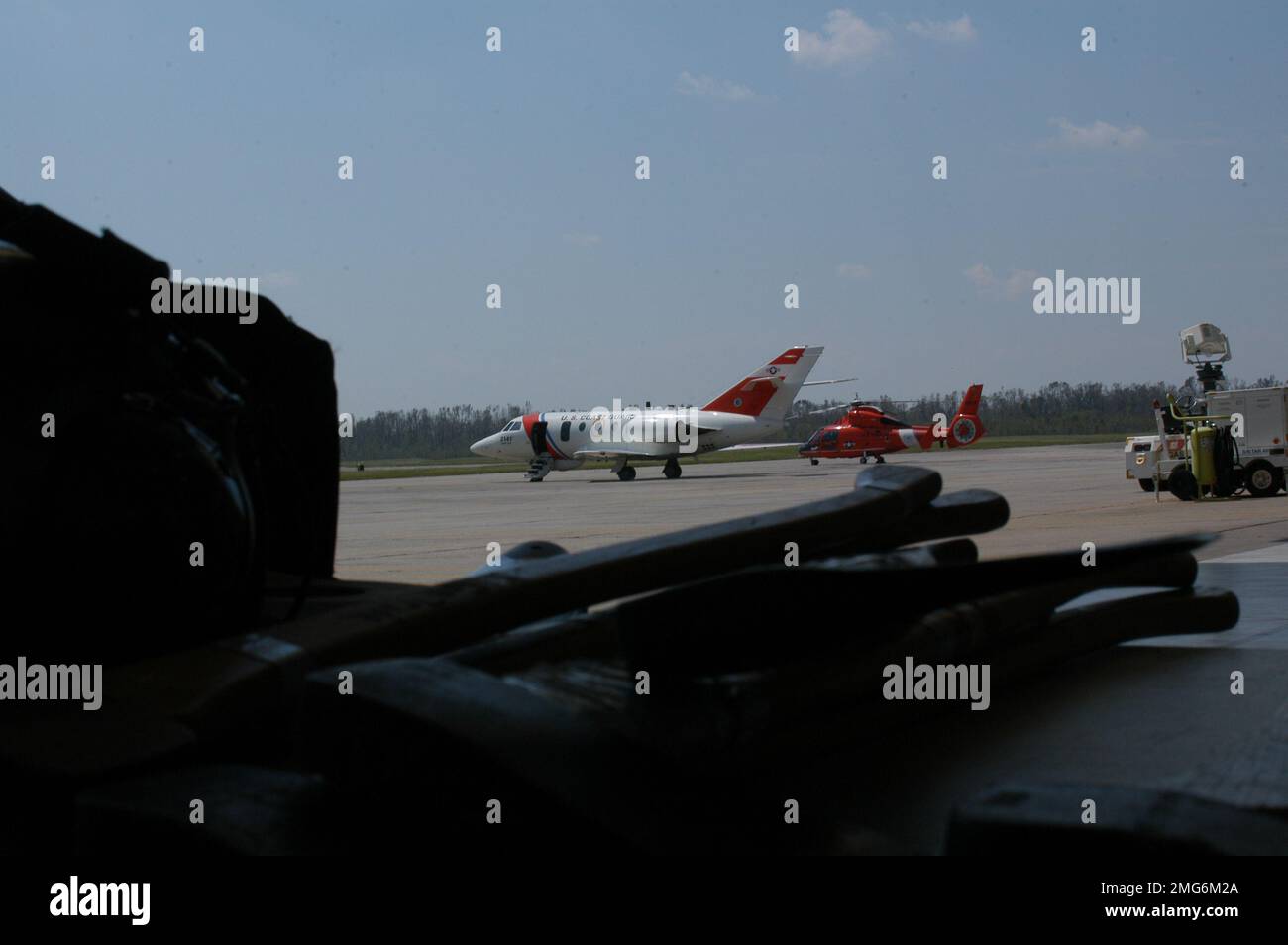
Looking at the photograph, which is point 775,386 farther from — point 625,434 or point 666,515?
point 666,515

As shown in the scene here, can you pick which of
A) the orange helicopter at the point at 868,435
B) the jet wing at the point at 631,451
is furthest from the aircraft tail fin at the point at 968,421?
the jet wing at the point at 631,451

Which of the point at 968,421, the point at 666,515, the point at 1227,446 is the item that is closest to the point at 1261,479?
the point at 1227,446

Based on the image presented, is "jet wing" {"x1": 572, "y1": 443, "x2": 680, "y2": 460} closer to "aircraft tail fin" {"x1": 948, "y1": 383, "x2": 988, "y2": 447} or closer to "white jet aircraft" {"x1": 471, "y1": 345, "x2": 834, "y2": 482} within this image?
"white jet aircraft" {"x1": 471, "y1": 345, "x2": 834, "y2": 482}

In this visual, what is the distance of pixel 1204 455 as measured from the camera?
21.9 meters

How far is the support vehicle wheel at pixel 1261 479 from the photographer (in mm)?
21609

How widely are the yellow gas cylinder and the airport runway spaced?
710 millimetres

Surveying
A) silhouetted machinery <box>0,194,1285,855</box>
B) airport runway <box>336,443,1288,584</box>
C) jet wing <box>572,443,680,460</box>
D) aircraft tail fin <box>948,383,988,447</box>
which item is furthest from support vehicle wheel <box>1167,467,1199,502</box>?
aircraft tail fin <box>948,383,988,447</box>

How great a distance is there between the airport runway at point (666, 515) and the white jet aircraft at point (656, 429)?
256 inches

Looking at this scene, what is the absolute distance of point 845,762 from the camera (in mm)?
1417

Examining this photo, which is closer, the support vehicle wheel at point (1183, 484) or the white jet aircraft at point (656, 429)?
the support vehicle wheel at point (1183, 484)

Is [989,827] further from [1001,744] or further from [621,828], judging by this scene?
[1001,744]

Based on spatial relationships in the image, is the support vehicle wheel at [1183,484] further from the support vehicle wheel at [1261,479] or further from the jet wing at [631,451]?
the jet wing at [631,451]

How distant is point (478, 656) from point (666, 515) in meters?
20.7

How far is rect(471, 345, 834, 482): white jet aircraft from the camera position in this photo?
45.2m
